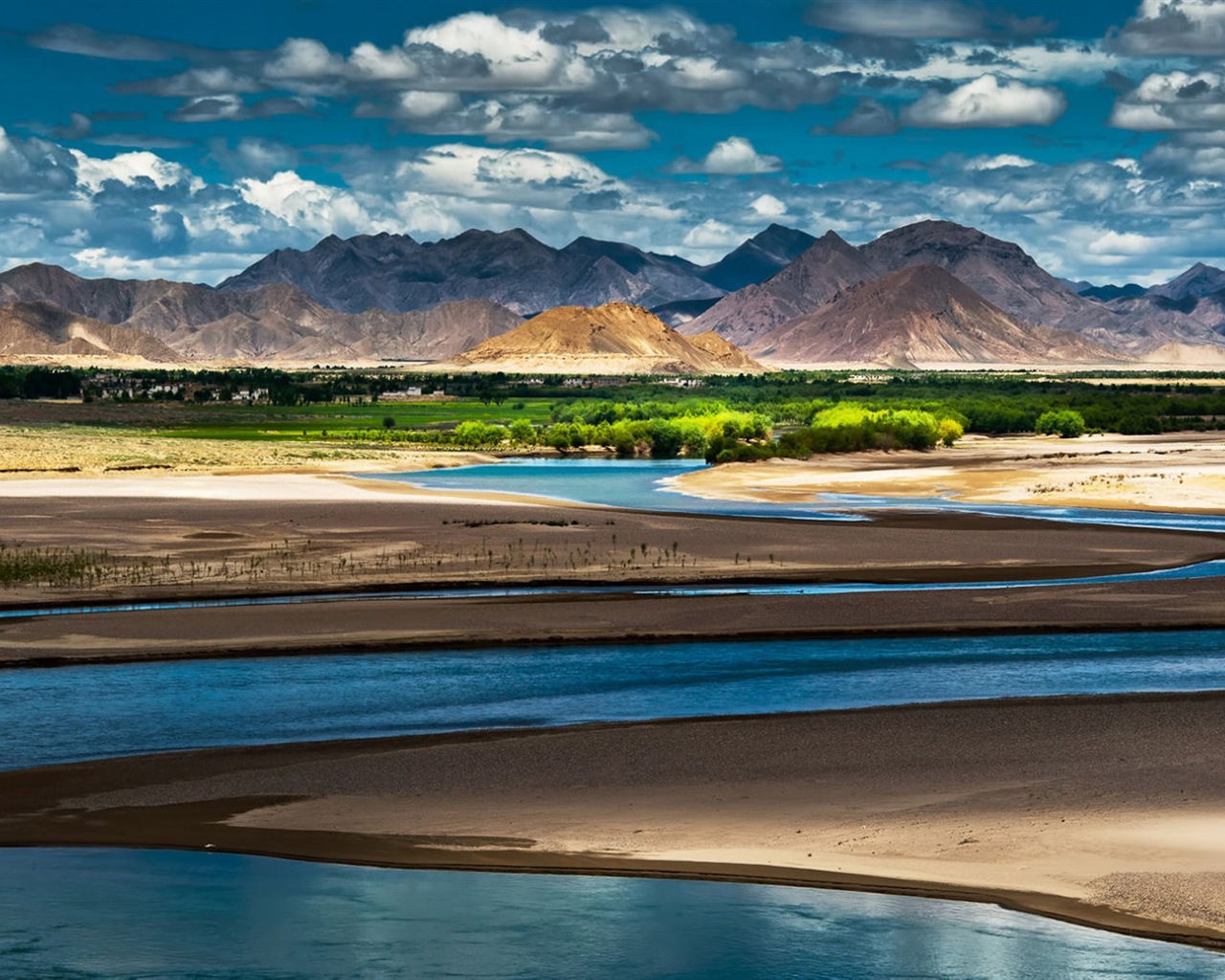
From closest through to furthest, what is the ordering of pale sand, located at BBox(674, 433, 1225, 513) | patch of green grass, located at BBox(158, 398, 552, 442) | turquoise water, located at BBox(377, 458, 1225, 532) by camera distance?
turquoise water, located at BBox(377, 458, 1225, 532), pale sand, located at BBox(674, 433, 1225, 513), patch of green grass, located at BBox(158, 398, 552, 442)

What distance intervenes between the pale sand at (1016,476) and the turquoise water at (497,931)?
52.9 m

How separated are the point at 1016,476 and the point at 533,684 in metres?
60.7

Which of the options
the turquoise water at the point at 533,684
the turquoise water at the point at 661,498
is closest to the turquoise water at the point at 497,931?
the turquoise water at the point at 533,684

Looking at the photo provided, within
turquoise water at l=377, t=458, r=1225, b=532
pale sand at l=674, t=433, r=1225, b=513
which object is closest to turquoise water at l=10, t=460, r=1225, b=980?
turquoise water at l=377, t=458, r=1225, b=532

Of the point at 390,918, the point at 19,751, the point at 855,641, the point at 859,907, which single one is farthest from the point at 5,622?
the point at 859,907

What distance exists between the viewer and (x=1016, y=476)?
283ft

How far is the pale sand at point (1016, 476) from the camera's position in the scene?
236 feet

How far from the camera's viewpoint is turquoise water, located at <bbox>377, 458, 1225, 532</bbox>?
63.0 m

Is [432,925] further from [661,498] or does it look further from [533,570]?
[661,498]

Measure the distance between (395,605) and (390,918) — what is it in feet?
70.9

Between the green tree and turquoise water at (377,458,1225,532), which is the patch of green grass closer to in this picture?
turquoise water at (377,458,1225,532)

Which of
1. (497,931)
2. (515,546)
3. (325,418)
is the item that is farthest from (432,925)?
(325,418)

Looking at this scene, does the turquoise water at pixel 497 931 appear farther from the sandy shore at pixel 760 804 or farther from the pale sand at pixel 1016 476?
the pale sand at pixel 1016 476

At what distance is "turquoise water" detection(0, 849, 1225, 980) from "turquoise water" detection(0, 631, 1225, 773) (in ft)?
21.5
